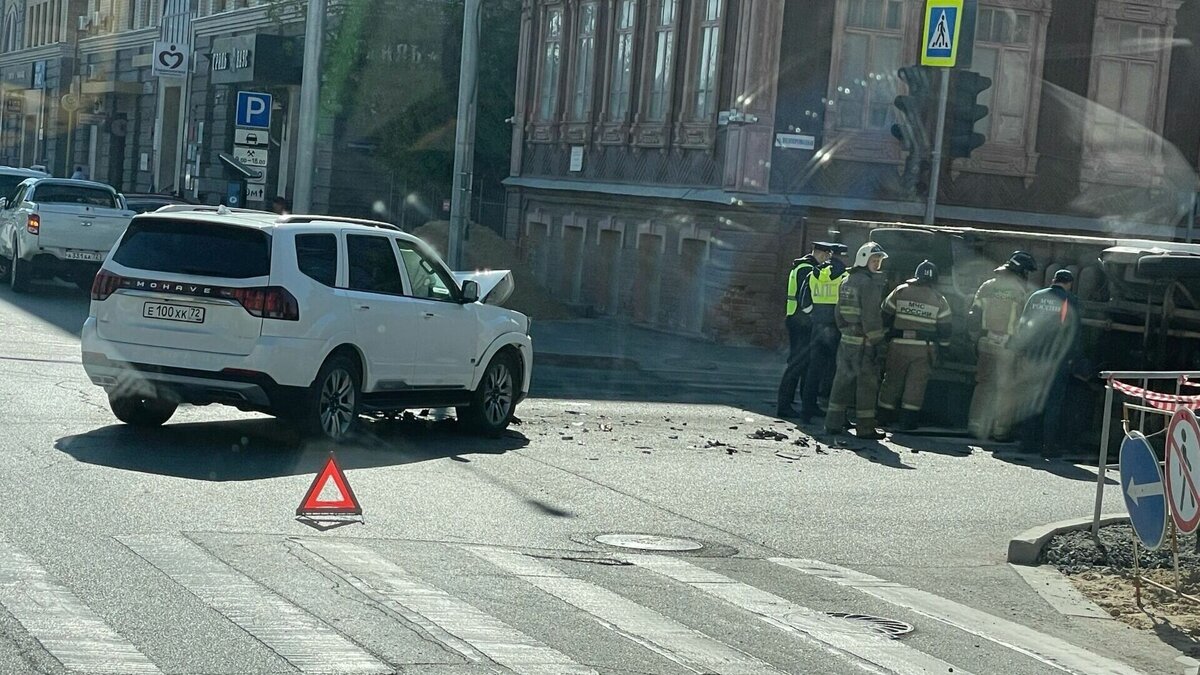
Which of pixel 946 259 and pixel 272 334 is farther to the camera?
pixel 946 259

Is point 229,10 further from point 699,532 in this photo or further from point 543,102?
point 699,532

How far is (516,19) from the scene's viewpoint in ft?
126

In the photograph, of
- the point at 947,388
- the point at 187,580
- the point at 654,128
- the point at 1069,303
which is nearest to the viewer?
the point at 187,580

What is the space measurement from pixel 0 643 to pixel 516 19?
33.0 meters

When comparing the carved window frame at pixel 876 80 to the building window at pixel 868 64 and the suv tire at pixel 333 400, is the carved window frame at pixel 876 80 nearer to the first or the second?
the building window at pixel 868 64

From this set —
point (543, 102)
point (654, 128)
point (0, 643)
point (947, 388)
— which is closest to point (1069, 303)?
point (947, 388)

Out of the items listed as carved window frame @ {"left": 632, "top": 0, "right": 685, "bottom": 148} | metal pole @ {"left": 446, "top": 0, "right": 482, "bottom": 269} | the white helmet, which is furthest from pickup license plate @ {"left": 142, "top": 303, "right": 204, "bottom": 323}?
carved window frame @ {"left": 632, "top": 0, "right": 685, "bottom": 148}

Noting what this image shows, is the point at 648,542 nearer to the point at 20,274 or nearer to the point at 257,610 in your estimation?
the point at 257,610

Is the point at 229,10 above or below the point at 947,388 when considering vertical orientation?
above

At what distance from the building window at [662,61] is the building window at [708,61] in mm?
912

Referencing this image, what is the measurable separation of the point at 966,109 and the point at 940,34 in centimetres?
222

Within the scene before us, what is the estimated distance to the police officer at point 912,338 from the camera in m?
16.2

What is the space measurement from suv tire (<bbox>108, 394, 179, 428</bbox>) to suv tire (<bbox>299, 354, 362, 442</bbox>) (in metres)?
1.12

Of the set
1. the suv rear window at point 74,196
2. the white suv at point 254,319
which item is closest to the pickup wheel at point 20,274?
the suv rear window at point 74,196
